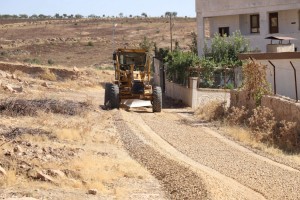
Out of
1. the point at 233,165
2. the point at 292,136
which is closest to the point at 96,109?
the point at 292,136

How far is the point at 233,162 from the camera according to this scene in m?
17.2

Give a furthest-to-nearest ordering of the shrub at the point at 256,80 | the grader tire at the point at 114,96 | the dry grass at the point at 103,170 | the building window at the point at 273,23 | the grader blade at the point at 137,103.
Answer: the building window at the point at 273,23 < the grader blade at the point at 137,103 < the grader tire at the point at 114,96 < the shrub at the point at 256,80 < the dry grass at the point at 103,170

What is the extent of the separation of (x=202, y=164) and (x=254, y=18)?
33.4 metres

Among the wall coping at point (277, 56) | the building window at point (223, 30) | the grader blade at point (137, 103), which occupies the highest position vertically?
the building window at point (223, 30)

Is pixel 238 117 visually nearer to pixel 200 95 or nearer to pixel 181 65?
pixel 200 95

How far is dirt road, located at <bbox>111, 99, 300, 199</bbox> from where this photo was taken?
13.5 metres

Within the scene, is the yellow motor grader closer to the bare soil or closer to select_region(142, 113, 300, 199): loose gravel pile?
select_region(142, 113, 300, 199): loose gravel pile

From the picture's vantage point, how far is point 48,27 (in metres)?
130

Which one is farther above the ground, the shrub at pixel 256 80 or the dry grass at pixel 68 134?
the shrub at pixel 256 80

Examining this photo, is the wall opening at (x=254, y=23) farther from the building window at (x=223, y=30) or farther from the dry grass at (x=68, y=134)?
the dry grass at (x=68, y=134)

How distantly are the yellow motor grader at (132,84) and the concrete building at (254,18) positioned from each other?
16.2 m

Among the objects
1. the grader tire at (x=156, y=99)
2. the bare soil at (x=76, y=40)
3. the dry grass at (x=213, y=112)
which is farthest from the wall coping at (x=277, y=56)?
the bare soil at (x=76, y=40)

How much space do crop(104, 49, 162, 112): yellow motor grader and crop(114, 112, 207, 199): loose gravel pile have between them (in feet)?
29.2

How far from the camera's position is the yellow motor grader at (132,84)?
30.9m
